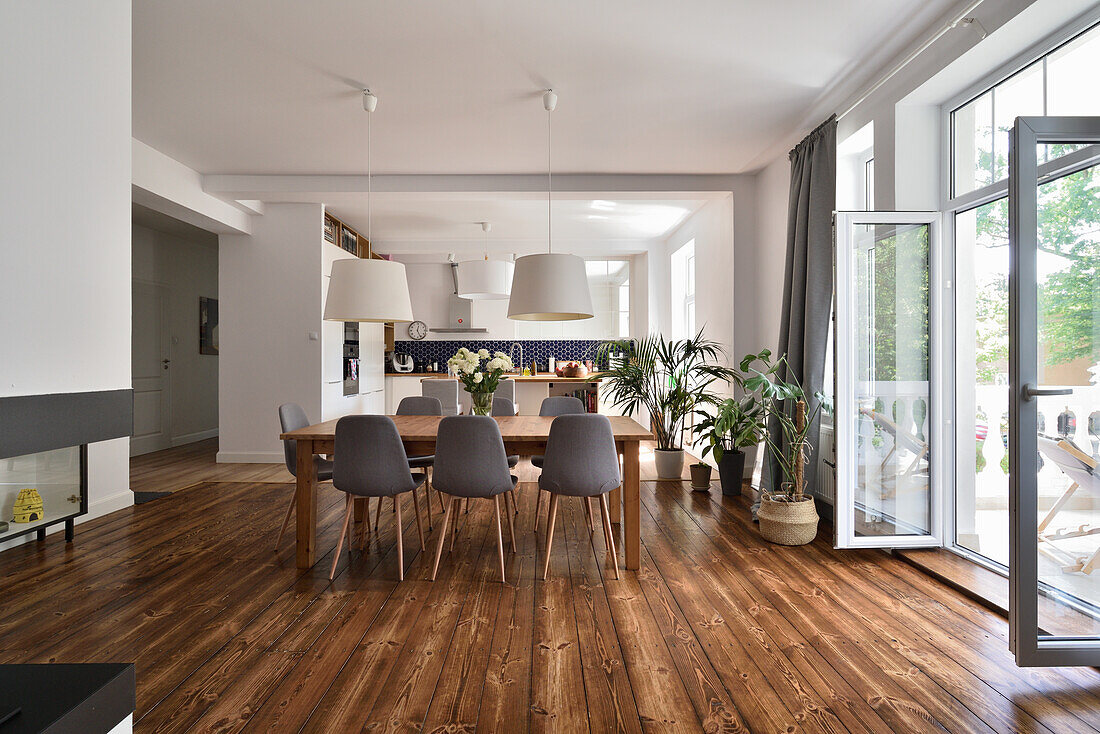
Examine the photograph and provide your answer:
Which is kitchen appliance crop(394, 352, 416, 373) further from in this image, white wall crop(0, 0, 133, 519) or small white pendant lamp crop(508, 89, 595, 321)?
white wall crop(0, 0, 133, 519)

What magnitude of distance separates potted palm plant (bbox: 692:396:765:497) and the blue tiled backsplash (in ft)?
12.9

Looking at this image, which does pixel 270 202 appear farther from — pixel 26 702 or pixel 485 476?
pixel 26 702

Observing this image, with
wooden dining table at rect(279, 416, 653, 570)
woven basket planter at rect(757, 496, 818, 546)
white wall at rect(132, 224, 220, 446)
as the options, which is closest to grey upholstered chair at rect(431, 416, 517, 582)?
wooden dining table at rect(279, 416, 653, 570)

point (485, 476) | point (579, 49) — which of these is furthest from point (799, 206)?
point (485, 476)

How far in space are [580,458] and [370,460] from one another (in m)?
1.10

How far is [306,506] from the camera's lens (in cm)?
329

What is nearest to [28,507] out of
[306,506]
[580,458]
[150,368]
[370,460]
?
[306,506]

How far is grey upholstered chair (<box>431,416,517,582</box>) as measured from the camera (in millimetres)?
3049

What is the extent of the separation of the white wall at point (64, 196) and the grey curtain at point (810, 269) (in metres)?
3.76

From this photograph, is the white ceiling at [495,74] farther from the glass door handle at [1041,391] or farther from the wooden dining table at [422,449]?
the wooden dining table at [422,449]

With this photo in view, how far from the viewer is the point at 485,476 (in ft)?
10.1

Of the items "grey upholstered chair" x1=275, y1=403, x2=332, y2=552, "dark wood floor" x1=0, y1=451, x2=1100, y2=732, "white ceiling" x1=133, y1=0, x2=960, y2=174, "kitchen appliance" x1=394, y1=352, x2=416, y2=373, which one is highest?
"white ceiling" x1=133, y1=0, x2=960, y2=174

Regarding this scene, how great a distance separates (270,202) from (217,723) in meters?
5.45

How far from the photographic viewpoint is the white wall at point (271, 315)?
6.20 metres
